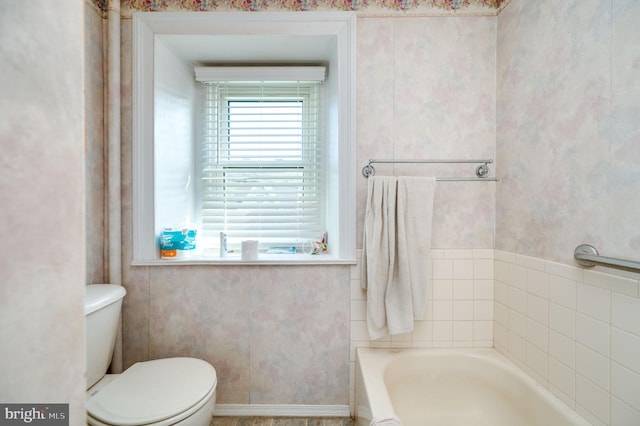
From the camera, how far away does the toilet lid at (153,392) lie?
1006 mm

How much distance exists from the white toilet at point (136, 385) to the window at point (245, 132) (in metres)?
0.31

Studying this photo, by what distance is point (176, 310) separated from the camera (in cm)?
154

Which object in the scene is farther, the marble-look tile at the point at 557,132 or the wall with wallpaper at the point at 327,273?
the wall with wallpaper at the point at 327,273

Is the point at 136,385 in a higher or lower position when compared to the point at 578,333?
lower

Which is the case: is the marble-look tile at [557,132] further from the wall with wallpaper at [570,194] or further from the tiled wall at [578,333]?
the tiled wall at [578,333]

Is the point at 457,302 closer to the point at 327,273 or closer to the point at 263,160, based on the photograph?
the point at 327,273

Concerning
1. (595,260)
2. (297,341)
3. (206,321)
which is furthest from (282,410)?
(595,260)

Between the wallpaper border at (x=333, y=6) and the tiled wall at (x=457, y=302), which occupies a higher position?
the wallpaper border at (x=333, y=6)

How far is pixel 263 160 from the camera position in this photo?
1856mm

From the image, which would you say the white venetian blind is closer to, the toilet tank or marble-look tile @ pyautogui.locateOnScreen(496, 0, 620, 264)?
the toilet tank


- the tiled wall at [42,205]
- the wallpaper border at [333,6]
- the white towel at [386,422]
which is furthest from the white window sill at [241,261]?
the wallpaper border at [333,6]

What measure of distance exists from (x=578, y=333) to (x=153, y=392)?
5.33ft

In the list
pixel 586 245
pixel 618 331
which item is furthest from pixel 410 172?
pixel 618 331

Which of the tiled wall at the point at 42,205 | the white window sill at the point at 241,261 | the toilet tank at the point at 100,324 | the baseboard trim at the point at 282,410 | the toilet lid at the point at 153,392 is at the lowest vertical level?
the baseboard trim at the point at 282,410
